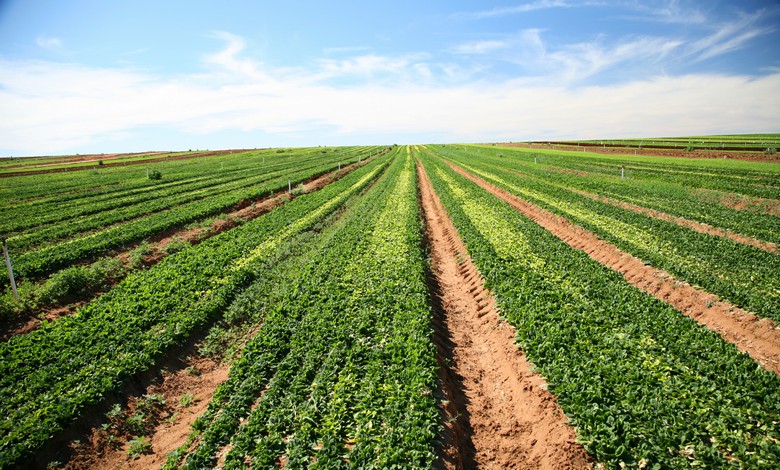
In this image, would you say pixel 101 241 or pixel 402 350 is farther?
pixel 101 241

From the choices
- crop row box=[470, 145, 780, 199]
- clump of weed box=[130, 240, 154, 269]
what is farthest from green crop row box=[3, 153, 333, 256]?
crop row box=[470, 145, 780, 199]

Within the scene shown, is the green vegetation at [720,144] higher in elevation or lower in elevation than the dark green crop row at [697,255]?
higher

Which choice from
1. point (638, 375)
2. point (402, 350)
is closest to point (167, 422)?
point (402, 350)

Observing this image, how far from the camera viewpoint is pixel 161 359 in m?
8.72

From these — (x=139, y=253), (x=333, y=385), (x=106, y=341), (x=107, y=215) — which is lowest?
(x=333, y=385)

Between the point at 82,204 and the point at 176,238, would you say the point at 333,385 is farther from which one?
the point at 82,204

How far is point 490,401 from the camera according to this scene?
7387 mm

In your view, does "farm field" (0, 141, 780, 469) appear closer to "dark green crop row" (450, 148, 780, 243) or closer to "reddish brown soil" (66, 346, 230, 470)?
"reddish brown soil" (66, 346, 230, 470)

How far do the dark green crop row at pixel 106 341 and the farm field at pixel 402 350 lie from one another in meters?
0.05

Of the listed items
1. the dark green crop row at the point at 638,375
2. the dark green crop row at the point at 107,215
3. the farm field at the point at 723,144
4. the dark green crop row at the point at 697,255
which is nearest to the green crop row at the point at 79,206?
the dark green crop row at the point at 107,215

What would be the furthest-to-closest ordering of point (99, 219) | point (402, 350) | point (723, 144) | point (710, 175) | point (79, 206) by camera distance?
point (723, 144) → point (710, 175) → point (79, 206) → point (99, 219) → point (402, 350)

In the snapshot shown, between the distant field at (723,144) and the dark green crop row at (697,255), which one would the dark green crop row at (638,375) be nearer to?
the dark green crop row at (697,255)

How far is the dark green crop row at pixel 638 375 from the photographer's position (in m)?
5.20

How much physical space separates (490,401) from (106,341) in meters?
9.35
